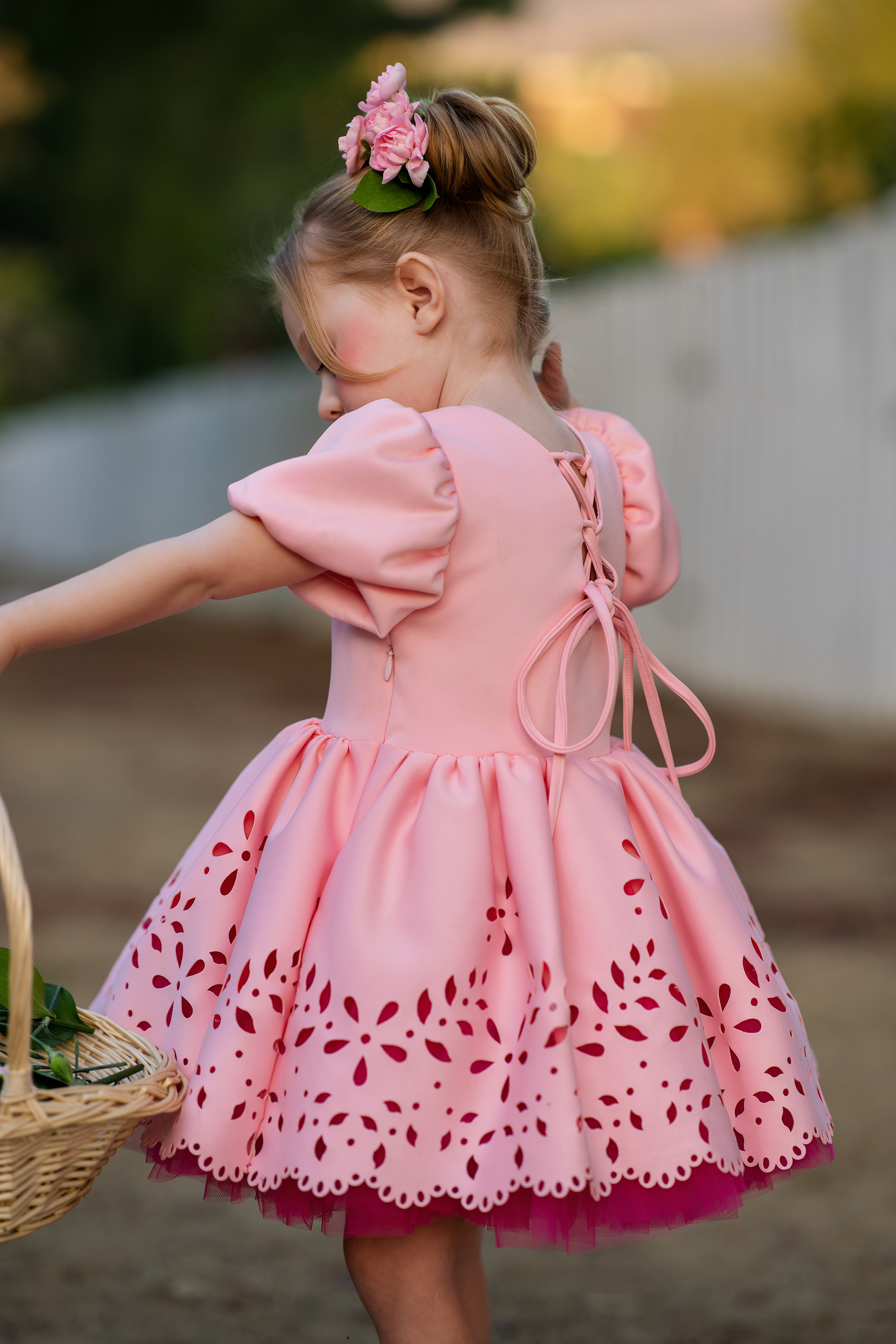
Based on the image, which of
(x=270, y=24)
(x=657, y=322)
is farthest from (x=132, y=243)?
(x=657, y=322)

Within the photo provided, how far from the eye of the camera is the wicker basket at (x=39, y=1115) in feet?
4.20

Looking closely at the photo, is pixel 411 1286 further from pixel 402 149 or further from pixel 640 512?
pixel 402 149

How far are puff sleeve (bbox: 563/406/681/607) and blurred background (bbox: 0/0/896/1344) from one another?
0.15 metres

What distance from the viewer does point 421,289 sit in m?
1.73

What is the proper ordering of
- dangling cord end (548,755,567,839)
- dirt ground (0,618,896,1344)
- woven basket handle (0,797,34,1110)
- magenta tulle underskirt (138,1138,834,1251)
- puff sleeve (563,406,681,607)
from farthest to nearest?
dirt ground (0,618,896,1344), puff sleeve (563,406,681,607), dangling cord end (548,755,567,839), magenta tulle underskirt (138,1138,834,1251), woven basket handle (0,797,34,1110)

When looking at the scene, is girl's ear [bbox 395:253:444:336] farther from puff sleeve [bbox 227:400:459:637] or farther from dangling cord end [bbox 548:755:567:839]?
dangling cord end [bbox 548:755:567:839]

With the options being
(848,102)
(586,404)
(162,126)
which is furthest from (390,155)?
(848,102)

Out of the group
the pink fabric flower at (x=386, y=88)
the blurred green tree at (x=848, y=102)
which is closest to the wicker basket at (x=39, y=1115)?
the pink fabric flower at (x=386, y=88)

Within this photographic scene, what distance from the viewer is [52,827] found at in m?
5.59

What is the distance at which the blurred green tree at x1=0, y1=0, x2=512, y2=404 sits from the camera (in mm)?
10750

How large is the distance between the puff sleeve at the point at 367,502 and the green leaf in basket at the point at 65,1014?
564 millimetres

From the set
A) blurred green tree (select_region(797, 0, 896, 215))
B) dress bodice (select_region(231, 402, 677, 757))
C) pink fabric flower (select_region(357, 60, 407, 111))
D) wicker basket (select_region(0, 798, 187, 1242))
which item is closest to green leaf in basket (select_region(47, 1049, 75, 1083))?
wicker basket (select_region(0, 798, 187, 1242))

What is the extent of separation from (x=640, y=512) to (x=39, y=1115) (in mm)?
1127

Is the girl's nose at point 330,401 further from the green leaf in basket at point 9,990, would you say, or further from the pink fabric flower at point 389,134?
the green leaf in basket at point 9,990
